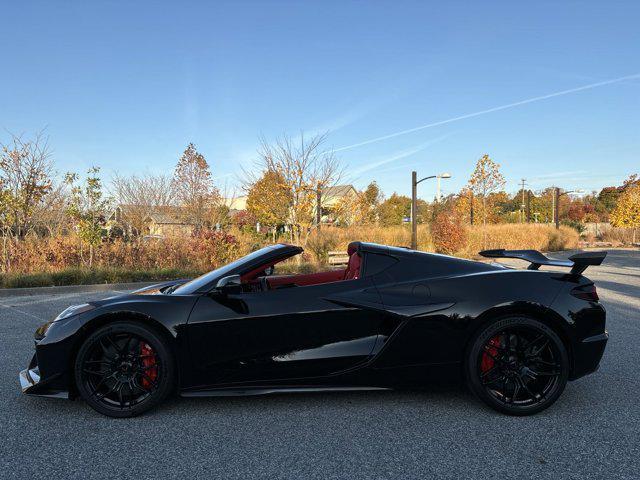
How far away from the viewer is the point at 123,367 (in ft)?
10.0

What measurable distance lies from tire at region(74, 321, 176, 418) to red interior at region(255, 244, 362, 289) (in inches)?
38.5

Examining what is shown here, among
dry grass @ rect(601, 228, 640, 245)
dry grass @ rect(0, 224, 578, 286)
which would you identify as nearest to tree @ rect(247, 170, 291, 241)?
dry grass @ rect(0, 224, 578, 286)

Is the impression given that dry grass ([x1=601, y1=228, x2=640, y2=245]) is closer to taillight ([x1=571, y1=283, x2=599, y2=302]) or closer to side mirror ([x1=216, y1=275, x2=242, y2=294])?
taillight ([x1=571, y1=283, x2=599, y2=302])

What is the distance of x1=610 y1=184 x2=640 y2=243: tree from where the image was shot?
3678 cm

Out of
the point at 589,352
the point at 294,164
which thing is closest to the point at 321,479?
the point at 589,352

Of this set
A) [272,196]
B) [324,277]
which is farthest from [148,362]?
[272,196]

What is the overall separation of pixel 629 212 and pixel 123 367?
43.4 meters

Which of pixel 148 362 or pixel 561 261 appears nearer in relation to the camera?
pixel 148 362

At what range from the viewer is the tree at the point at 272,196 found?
18.5 metres

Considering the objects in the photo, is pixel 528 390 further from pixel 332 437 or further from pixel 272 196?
pixel 272 196

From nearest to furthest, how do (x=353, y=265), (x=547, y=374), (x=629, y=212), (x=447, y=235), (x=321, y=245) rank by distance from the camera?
(x=547, y=374)
(x=353, y=265)
(x=321, y=245)
(x=447, y=235)
(x=629, y=212)

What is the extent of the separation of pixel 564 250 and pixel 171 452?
32.1 meters

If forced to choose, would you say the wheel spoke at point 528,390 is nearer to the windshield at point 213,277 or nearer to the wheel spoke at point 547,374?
the wheel spoke at point 547,374

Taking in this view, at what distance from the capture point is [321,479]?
2266 mm
